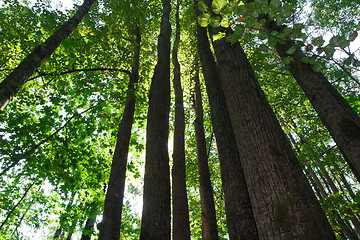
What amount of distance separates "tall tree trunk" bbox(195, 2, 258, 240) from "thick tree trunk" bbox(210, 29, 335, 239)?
730 millimetres

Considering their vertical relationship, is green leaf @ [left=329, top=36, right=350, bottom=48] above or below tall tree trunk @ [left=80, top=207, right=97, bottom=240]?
below

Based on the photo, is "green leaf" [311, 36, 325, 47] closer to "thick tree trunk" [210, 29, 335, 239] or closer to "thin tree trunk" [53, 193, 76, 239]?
"thick tree trunk" [210, 29, 335, 239]

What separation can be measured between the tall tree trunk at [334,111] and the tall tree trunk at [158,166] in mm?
2455

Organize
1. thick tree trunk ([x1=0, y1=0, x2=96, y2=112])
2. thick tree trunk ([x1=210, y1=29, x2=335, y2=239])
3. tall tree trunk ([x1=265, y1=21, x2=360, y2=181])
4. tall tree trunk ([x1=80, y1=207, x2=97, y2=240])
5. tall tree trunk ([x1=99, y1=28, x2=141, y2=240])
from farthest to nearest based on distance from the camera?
tall tree trunk ([x1=80, y1=207, x2=97, y2=240]) → tall tree trunk ([x1=99, y1=28, x2=141, y2=240]) → thick tree trunk ([x1=0, y1=0, x2=96, y2=112]) → tall tree trunk ([x1=265, y1=21, x2=360, y2=181]) → thick tree trunk ([x1=210, y1=29, x2=335, y2=239])

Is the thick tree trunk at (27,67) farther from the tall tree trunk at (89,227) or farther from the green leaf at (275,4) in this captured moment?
the tall tree trunk at (89,227)

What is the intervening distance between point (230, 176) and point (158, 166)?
4.55 ft

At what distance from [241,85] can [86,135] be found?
22.3ft

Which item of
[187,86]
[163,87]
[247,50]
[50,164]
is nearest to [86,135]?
[50,164]

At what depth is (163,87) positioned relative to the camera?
450 centimetres

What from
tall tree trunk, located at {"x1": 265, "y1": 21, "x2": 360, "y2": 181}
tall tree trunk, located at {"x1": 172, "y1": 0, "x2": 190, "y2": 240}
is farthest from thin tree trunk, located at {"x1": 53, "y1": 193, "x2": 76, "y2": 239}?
tall tree trunk, located at {"x1": 265, "y1": 21, "x2": 360, "y2": 181}

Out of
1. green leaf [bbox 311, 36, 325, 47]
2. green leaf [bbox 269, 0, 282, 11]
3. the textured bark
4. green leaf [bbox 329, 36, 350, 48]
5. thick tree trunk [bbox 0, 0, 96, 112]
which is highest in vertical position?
thick tree trunk [bbox 0, 0, 96, 112]

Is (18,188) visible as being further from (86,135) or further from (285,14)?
(285,14)

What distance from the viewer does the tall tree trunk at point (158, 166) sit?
2893 millimetres

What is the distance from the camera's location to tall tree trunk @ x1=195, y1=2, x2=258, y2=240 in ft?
7.14
